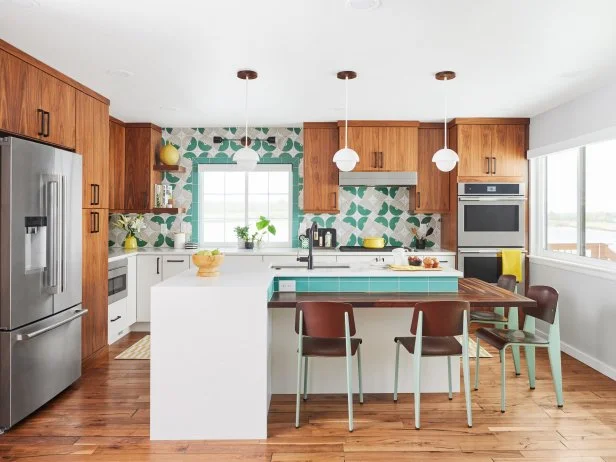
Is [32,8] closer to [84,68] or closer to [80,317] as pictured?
[84,68]

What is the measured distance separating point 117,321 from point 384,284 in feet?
9.96

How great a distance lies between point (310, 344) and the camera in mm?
3234

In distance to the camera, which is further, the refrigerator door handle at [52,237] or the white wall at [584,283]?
the white wall at [584,283]

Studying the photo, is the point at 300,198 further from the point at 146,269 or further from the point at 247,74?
the point at 247,74

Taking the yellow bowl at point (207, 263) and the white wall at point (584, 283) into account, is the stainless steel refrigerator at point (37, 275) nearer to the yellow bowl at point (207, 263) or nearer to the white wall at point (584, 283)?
the yellow bowl at point (207, 263)

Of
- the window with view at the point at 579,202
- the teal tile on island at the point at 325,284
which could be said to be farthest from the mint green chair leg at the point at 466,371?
the window with view at the point at 579,202

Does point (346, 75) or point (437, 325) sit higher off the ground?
point (346, 75)

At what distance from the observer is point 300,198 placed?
633 centimetres

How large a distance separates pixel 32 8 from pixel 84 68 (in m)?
1.09

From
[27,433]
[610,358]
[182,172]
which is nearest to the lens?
[27,433]

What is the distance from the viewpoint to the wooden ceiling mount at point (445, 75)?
3832 millimetres

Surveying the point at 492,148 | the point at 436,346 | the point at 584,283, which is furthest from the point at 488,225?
the point at 436,346

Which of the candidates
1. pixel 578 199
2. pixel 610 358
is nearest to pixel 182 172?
pixel 578 199

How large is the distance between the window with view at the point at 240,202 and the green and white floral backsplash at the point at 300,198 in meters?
0.13
